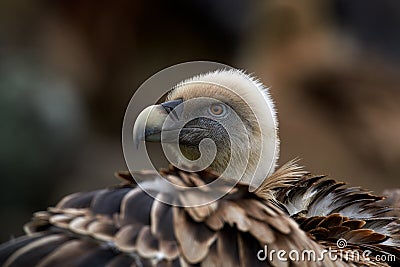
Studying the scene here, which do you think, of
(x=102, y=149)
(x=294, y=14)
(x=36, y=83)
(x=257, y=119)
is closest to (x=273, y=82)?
(x=294, y=14)

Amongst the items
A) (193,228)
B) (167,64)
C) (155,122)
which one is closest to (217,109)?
(155,122)

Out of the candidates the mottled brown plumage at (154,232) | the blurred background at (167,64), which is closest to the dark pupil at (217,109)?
the mottled brown plumage at (154,232)

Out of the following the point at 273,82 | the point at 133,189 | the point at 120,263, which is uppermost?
the point at 273,82

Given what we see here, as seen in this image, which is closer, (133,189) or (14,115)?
(133,189)

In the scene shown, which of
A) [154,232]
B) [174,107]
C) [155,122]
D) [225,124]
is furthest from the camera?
[225,124]

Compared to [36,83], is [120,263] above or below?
below

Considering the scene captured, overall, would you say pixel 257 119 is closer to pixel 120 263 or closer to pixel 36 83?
pixel 120 263

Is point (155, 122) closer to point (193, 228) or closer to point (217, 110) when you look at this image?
point (217, 110)
